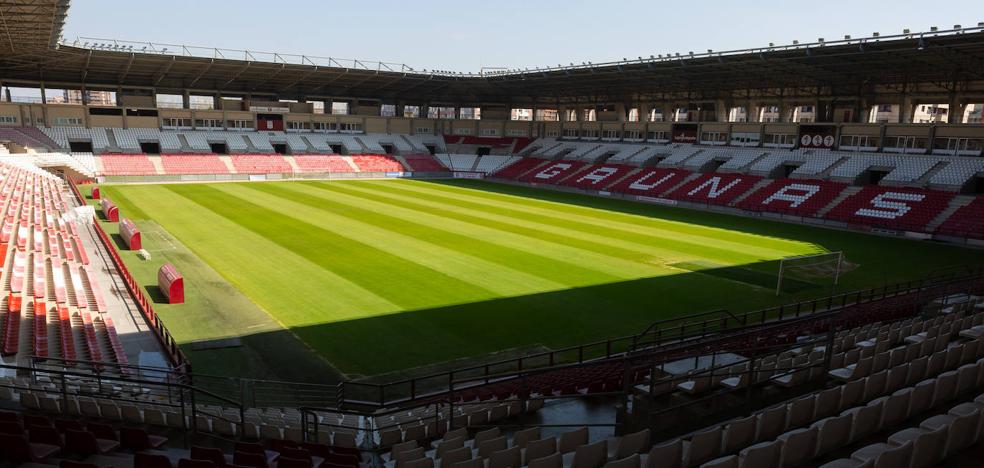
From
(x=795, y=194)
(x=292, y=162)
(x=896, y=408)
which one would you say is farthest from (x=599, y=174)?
(x=896, y=408)

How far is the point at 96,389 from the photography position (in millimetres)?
10258

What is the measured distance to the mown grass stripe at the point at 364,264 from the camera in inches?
762

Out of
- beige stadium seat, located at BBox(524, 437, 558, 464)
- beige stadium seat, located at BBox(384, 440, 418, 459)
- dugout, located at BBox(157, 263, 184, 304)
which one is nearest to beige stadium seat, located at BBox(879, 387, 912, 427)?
beige stadium seat, located at BBox(524, 437, 558, 464)

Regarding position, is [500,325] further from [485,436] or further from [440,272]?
[485,436]

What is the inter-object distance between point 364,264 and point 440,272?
3081mm

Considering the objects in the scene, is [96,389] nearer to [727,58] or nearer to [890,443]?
[890,443]

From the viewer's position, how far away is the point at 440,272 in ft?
72.7

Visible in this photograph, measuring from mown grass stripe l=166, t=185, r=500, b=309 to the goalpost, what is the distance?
11442 mm

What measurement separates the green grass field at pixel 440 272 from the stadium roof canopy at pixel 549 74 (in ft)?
35.6

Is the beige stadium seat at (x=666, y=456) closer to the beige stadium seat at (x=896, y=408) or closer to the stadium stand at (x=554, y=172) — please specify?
the beige stadium seat at (x=896, y=408)

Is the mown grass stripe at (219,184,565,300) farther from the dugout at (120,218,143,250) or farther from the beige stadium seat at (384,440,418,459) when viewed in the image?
the beige stadium seat at (384,440,418,459)

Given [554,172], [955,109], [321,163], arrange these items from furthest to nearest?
[321,163], [554,172], [955,109]

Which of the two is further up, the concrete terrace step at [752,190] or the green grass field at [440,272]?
the concrete terrace step at [752,190]

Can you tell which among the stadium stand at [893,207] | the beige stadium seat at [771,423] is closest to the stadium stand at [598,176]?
the stadium stand at [893,207]
